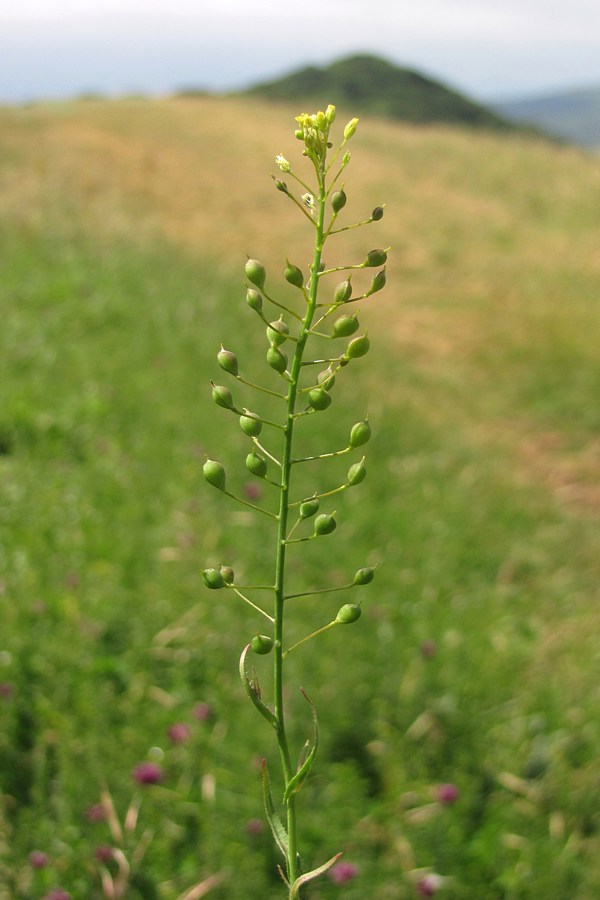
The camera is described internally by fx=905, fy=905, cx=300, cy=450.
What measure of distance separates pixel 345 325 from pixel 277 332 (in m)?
0.05

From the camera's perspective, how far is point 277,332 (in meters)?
0.70

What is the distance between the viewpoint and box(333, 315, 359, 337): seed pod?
2.32 ft

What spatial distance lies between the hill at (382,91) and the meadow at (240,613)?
99.5 feet

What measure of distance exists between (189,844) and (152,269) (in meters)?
6.38

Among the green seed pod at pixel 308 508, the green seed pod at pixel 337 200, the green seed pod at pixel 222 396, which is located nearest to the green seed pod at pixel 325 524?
the green seed pod at pixel 308 508

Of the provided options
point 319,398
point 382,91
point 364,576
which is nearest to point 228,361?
point 319,398

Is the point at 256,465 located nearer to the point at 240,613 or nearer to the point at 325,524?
the point at 325,524

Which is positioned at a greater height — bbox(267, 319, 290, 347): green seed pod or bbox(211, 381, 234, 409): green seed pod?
bbox(267, 319, 290, 347): green seed pod

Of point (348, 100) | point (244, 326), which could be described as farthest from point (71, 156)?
point (348, 100)

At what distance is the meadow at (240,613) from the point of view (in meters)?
2.44

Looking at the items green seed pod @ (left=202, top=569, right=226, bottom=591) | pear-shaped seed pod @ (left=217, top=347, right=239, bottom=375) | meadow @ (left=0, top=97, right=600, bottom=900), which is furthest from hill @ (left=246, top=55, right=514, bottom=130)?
green seed pod @ (left=202, top=569, right=226, bottom=591)

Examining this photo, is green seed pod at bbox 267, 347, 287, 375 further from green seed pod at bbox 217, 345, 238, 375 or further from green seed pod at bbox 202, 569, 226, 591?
green seed pod at bbox 202, 569, 226, 591

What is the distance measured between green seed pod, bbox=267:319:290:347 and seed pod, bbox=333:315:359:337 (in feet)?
0.13

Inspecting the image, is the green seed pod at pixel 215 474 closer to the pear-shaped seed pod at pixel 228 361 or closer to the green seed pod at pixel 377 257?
the pear-shaped seed pod at pixel 228 361
